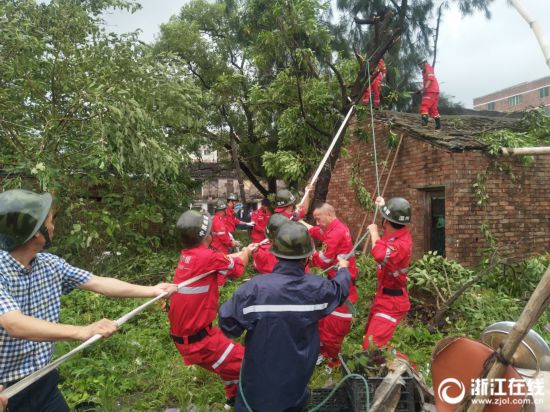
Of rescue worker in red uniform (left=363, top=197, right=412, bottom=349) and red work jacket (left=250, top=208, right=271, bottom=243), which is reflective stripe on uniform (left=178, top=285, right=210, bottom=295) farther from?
red work jacket (left=250, top=208, right=271, bottom=243)

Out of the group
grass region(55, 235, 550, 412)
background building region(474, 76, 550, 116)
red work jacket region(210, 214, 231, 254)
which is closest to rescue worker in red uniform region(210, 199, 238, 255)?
red work jacket region(210, 214, 231, 254)

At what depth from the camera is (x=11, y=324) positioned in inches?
81.3

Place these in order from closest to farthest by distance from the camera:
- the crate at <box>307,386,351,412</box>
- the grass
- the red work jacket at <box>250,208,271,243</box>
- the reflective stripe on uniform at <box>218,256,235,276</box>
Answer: the crate at <box>307,386,351,412</box>
the reflective stripe on uniform at <box>218,256,235,276</box>
the grass
the red work jacket at <box>250,208,271,243</box>

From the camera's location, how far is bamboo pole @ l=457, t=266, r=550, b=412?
6.77 ft

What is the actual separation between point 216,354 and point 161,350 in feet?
6.66

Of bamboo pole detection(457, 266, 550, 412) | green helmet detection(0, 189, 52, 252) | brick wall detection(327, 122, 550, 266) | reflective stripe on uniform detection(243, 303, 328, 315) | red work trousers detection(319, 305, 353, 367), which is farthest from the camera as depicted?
brick wall detection(327, 122, 550, 266)

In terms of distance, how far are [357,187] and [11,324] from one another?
8.17 meters

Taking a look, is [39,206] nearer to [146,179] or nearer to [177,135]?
[146,179]

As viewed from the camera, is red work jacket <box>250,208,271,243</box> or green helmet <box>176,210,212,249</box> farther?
red work jacket <box>250,208,271,243</box>

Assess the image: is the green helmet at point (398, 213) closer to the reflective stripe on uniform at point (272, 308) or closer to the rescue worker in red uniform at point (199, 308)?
the rescue worker in red uniform at point (199, 308)

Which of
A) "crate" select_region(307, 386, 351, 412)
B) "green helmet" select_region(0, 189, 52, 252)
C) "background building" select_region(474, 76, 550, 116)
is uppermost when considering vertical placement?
"background building" select_region(474, 76, 550, 116)

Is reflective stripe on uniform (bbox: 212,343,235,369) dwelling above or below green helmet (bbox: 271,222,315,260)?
below

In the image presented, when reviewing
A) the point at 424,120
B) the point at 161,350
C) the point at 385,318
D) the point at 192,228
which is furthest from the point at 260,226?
the point at 192,228

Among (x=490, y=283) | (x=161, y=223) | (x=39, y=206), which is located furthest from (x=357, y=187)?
(x=39, y=206)
